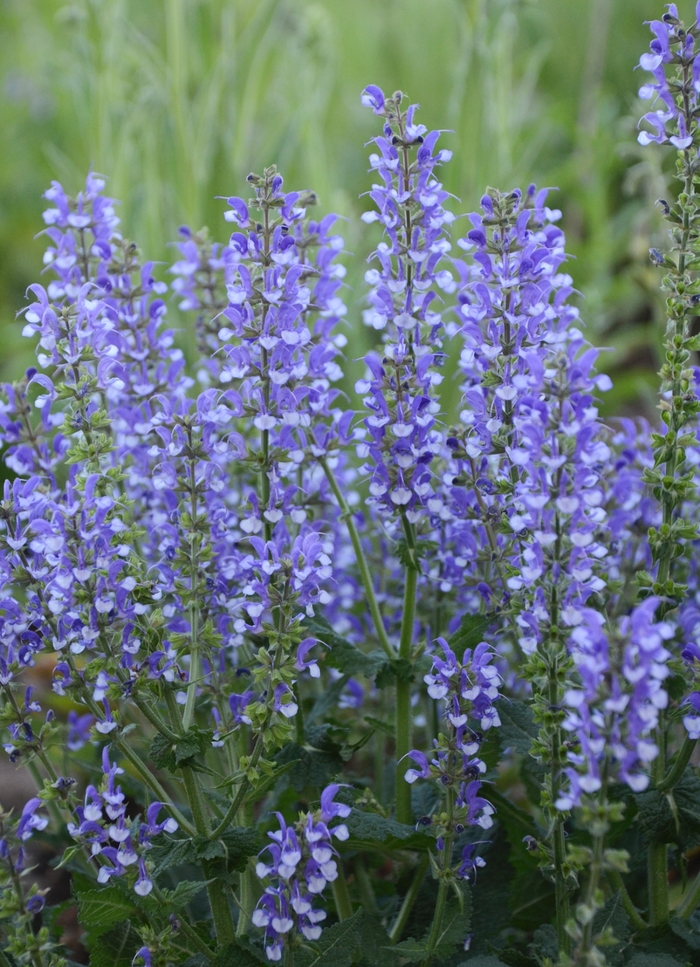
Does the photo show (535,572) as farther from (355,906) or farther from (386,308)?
(355,906)

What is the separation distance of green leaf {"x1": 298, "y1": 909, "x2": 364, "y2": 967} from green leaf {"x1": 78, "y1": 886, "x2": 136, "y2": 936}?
13.4 inches

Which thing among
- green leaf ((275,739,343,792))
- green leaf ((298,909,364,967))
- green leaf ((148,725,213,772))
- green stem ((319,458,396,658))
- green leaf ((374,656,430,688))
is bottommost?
green leaf ((298,909,364,967))

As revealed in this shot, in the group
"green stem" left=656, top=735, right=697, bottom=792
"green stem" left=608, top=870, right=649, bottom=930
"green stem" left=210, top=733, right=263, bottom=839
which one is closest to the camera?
"green stem" left=210, top=733, right=263, bottom=839

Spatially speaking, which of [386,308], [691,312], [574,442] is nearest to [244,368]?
[386,308]

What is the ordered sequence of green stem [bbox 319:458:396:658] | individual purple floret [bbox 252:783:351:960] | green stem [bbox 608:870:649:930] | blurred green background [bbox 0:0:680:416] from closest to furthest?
1. individual purple floret [bbox 252:783:351:960]
2. green stem [bbox 608:870:649:930]
3. green stem [bbox 319:458:396:658]
4. blurred green background [bbox 0:0:680:416]

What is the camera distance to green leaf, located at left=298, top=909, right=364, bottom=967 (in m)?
1.71

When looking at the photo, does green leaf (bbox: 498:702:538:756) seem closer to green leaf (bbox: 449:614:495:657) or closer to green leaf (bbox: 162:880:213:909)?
green leaf (bbox: 449:614:495:657)

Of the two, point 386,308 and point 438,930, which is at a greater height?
point 386,308

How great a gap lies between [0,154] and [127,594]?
7.96m

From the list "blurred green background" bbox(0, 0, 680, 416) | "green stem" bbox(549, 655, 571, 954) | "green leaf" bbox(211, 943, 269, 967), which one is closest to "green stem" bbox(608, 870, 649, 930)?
"green stem" bbox(549, 655, 571, 954)

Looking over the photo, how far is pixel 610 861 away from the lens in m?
1.41

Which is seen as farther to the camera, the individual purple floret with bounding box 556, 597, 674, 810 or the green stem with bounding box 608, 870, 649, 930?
the green stem with bounding box 608, 870, 649, 930

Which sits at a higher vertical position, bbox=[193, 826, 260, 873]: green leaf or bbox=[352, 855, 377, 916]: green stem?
bbox=[193, 826, 260, 873]: green leaf

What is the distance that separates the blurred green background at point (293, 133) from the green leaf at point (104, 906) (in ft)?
8.18
